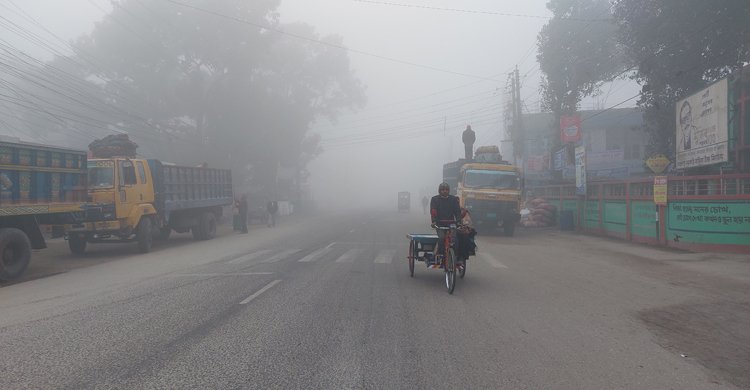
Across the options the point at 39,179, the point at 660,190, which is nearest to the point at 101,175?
the point at 39,179

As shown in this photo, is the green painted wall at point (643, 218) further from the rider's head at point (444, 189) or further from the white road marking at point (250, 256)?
the white road marking at point (250, 256)

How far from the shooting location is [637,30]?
25109mm

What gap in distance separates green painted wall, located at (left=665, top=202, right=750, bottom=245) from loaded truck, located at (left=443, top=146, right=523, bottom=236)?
5.82 meters

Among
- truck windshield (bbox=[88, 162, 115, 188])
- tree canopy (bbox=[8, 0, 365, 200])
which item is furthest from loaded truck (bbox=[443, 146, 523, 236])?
tree canopy (bbox=[8, 0, 365, 200])

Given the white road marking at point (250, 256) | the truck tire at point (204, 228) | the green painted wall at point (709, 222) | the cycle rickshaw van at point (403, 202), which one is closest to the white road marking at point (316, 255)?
the white road marking at point (250, 256)

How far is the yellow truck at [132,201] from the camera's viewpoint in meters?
14.7

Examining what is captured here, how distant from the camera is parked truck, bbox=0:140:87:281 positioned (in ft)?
36.3

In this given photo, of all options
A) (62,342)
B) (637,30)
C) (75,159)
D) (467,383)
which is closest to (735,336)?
(467,383)

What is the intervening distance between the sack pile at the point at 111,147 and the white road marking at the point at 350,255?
810cm

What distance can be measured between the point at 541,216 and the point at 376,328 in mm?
22463

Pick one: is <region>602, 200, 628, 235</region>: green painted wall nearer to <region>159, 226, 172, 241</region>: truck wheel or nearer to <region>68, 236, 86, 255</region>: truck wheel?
<region>159, 226, 172, 241</region>: truck wheel

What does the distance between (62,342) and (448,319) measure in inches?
179

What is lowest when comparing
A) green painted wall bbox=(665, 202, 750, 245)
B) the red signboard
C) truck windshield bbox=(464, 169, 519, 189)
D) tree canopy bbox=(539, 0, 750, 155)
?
green painted wall bbox=(665, 202, 750, 245)

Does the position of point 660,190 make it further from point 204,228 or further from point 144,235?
point 204,228
